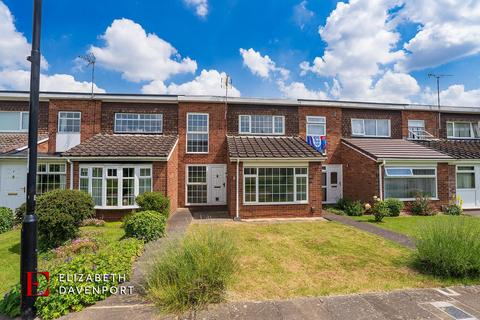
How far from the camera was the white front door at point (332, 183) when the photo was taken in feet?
51.5

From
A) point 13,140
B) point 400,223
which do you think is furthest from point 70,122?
point 400,223

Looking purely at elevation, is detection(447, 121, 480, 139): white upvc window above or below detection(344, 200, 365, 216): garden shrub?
above

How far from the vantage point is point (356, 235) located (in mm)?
8820

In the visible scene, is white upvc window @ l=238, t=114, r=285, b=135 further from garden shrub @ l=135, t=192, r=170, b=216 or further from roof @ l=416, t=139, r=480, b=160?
roof @ l=416, t=139, r=480, b=160

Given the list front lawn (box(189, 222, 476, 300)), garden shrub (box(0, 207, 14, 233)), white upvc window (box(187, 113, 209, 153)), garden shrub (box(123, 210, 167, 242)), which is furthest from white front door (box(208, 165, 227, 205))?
garden shrub (box(0, 207, 14, 233))

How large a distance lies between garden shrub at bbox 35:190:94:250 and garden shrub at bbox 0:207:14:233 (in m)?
3.98

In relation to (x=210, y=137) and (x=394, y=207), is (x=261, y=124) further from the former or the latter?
(x=394, y=207)

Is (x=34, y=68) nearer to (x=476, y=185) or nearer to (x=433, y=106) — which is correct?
(x=476, y=185)

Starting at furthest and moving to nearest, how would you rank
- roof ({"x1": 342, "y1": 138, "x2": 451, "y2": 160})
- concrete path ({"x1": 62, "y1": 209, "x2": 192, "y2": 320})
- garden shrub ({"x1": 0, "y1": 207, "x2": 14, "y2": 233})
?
roof ({"x1": 342, "y1": 138, "x2": 451, "y2": 160}), garden shrub ({"x1": 0, "y1": 207, "x2": 14, "y2": 233}), concrete path ({"x1": 62, "y1": 209, "x2": 192, "y2": 320})

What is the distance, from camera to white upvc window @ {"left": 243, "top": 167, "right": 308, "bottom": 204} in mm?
12070

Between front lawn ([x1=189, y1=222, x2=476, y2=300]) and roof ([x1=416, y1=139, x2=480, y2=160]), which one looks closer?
front lawn ([x1=189, y1=222, x2=476, y2=300])

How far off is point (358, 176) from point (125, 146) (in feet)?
44.9

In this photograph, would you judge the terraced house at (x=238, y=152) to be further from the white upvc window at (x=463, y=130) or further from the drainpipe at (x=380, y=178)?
the white upvc window at (x=463, y=130)

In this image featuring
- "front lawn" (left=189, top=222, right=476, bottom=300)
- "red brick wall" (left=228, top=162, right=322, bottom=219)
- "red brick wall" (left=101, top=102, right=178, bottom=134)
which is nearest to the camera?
"front lawn" (left=189, top=222, right=476, bottom=300)
